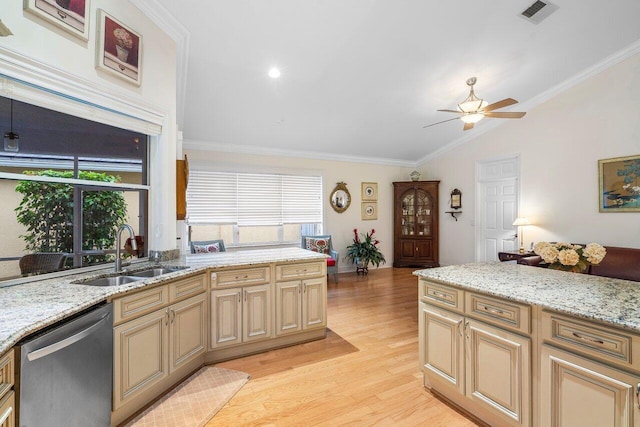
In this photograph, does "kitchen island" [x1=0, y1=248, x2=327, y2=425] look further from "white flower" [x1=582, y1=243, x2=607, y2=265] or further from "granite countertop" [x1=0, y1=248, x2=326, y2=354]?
"white flower" [x1=582, y1=243, x2=607, y2=265]

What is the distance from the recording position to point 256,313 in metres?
2.76

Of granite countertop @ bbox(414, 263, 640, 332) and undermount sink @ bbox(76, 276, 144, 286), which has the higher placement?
granite countertop @ bbox(414, 263, 640, 332)

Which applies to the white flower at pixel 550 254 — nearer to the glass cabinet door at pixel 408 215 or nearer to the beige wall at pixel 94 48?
the beige wall at pixel 94 48

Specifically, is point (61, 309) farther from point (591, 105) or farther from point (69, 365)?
point (591, 105)

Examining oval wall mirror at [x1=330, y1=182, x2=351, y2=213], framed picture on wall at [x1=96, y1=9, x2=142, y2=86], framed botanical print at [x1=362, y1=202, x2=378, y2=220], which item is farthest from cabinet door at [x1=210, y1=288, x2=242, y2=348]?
framed botanical print at [x1=362, y1=202, x2=378, y2=220]

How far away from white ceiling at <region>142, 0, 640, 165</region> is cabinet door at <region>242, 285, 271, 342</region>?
8.37 feet

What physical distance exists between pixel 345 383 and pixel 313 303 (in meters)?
0.86

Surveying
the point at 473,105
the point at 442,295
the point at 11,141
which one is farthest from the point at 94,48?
the point at 473,105

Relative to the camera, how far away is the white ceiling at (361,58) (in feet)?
9.48

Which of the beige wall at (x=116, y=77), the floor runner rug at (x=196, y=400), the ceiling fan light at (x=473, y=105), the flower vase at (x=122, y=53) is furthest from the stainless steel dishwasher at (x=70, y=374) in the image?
the ceiling fan light at (x=473, y=105)

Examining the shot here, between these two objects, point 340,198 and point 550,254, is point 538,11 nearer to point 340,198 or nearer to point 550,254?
Result: point 550,254

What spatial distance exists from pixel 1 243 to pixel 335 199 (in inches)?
204

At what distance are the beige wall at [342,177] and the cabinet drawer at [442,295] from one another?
4.18 meters

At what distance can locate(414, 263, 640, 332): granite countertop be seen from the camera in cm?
132
